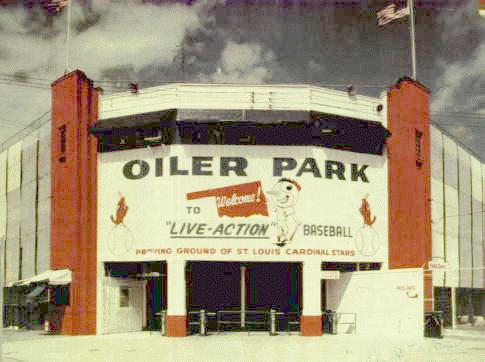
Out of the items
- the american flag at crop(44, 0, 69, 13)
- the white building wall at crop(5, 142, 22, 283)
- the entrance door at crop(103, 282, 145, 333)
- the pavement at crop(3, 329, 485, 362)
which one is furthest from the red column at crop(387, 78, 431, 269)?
the white building wall at crop(5, 142, 22, 283)

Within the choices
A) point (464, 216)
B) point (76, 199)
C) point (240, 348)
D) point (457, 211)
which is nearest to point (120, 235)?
point (76, 199)

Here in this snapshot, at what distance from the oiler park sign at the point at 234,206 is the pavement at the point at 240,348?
13.1 feet

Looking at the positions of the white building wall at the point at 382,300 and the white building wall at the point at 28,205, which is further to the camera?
the white building wall at the point at 28,205

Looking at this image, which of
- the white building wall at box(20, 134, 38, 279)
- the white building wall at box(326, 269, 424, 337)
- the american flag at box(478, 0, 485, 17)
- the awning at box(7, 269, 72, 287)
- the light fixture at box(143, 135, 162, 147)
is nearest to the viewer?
the american flag at box(478, 0, 485, 17)

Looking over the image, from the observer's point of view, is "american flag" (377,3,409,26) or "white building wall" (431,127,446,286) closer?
"american flag" (377,3,409,26)

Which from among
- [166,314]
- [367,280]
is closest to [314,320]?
[367,280]

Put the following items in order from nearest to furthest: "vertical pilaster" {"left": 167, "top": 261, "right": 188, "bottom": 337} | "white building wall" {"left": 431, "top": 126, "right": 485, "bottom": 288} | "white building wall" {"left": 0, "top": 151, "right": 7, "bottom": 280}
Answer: "vertical pilaster" {"left": 167, "top": 261, "right": 188, "bottom": 337} < "white building wall" {"left": 431, "top": 126, "right": 485, "bottom": 288} < "white building wall" {"left": 0, "top": 151, "right": 7, "bottom": 280}

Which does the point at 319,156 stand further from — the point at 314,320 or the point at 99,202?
the point at 99,202

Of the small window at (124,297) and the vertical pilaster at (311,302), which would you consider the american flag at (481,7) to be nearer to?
the vertical pilaster at (311,302)

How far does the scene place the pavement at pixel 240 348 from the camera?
22656 mm

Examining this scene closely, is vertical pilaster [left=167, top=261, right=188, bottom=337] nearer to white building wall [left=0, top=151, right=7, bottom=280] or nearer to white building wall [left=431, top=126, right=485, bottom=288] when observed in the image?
white building wall [left=431, top=126, right=485, bottom=288]

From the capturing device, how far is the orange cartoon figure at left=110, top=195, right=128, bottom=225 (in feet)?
111

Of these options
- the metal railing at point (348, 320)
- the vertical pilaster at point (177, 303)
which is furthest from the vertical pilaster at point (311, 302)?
the vertical pilaster at point (177, 303)

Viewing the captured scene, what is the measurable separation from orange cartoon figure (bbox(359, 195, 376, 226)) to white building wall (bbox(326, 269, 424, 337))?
262 centimetres
